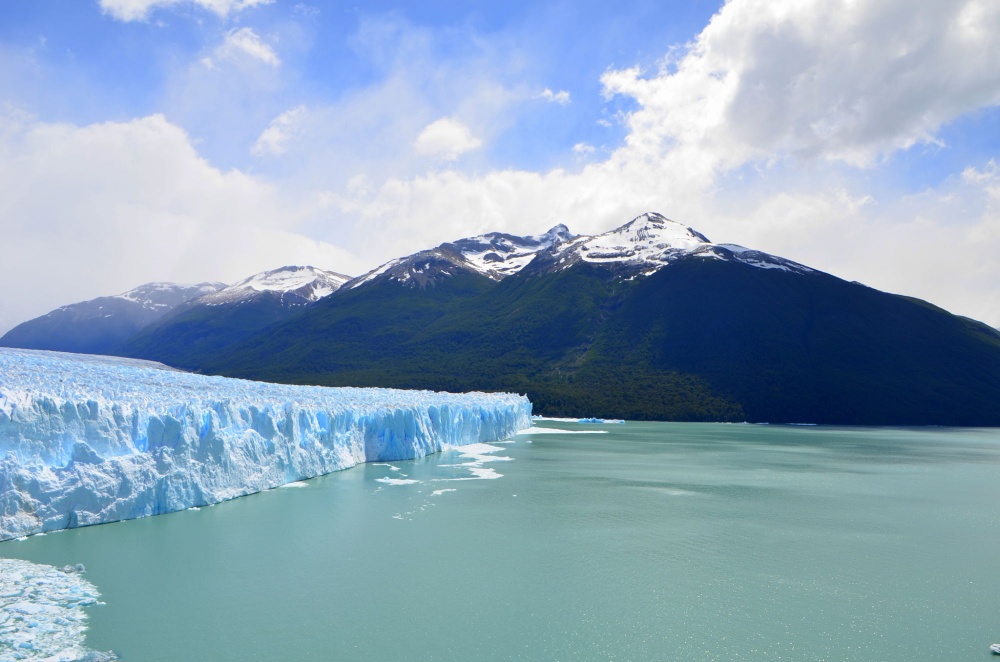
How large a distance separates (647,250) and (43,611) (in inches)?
3699

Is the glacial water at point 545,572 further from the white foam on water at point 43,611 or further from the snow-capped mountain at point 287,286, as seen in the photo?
the snow-capped mountain at point 287,286

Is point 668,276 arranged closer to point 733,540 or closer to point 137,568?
point 733,540

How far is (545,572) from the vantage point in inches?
453

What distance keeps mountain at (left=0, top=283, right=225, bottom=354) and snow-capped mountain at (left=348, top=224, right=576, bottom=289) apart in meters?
67.5

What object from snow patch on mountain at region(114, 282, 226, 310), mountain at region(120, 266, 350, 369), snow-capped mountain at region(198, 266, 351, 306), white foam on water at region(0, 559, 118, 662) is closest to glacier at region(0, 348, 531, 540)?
white foam on water at region(0, 559, 118, 662)

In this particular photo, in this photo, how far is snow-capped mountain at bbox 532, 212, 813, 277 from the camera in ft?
281

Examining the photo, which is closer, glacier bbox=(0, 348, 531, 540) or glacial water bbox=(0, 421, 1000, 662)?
glacial water bbox=(0, 421, 1000, 662)

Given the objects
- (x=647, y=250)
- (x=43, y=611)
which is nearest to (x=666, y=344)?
(x=647, y=250)

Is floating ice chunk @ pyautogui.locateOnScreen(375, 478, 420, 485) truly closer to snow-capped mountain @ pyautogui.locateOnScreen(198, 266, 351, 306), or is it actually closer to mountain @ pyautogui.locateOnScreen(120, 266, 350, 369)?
mountain @ pyautogui.locateOnScreen(120, 266, 350, 369)

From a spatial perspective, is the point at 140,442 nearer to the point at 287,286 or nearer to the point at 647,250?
the point at 647,250

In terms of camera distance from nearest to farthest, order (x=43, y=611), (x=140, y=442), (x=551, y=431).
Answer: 1. (x=43, y=611)
2. (x=140, y=442)
3. (x=551, y=431)

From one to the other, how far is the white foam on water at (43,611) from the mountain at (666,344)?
47.2 metres

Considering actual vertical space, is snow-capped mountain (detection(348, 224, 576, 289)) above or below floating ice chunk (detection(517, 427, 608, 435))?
above

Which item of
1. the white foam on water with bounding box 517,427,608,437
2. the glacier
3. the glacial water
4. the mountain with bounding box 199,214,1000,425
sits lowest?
the glacial water
